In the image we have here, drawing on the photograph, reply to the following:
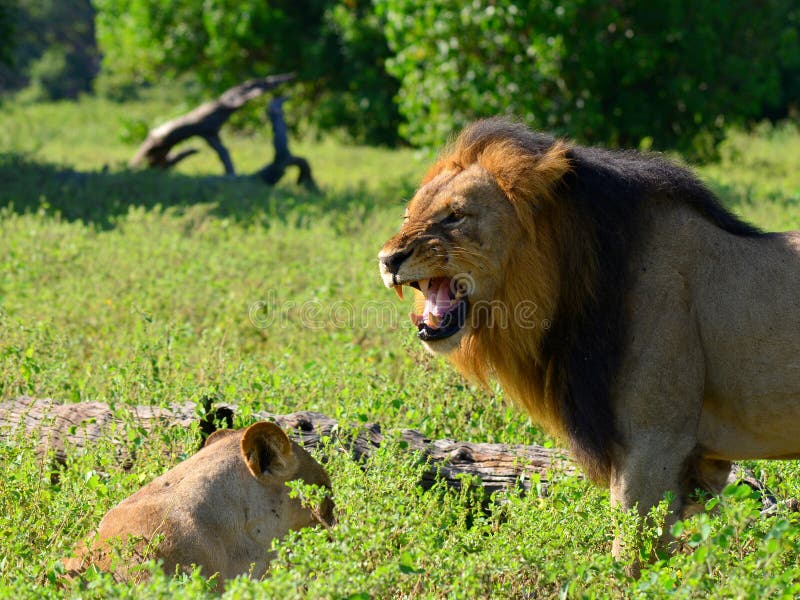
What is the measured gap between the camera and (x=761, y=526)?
3.74 metres

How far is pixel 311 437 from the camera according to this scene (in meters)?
4.66

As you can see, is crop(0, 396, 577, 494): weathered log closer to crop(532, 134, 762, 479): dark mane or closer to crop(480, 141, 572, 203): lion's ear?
crop(532, 134, 762, 479): dark mane

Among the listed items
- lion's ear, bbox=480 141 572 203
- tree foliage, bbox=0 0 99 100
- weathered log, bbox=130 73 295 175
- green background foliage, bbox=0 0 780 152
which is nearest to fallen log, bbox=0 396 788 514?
lion's ear, bbox=480 141 572 203

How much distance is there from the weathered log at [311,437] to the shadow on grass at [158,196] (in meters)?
5.30

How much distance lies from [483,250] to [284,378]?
1850 millimetres

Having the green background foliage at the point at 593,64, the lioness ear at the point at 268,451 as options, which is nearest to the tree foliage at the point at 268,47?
the green background foliage at the point at 593,64

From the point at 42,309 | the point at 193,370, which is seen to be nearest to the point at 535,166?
the point at 193,370

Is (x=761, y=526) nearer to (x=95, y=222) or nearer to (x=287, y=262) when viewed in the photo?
(x=287, y=262)

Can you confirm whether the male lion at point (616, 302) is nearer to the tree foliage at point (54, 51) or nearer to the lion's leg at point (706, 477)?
the lion's leg at point (706, 477)

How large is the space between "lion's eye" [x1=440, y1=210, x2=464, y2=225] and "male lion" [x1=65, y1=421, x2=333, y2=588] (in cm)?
95

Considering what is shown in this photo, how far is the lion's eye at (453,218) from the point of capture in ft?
12.9

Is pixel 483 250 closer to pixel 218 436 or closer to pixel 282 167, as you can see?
pixel 218 436

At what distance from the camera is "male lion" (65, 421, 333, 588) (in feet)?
11.8

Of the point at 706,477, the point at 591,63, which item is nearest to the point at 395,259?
the point at 706,477
